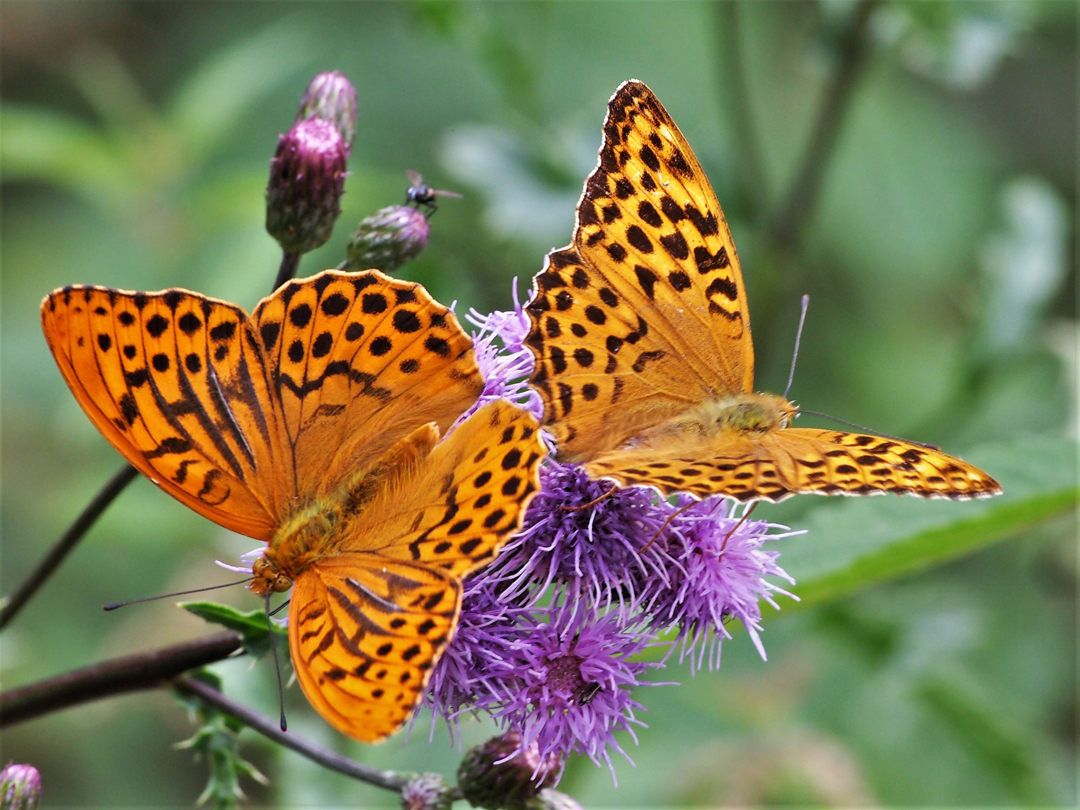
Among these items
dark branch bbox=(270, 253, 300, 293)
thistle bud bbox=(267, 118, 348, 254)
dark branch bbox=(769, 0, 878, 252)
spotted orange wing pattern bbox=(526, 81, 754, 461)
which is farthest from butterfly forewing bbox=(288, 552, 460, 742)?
dark branch bbox=(769, 0, 878, 252)

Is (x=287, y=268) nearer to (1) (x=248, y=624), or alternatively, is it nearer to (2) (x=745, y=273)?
(1) (x=248, y=624)

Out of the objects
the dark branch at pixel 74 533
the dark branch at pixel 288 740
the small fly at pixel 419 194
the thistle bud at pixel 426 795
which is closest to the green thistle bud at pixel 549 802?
the thistle bud at pixel 426 795

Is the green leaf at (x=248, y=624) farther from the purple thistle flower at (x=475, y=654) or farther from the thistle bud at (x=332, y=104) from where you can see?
the thistle bud at (x=332, y=104)

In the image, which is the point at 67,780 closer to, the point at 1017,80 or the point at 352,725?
the point at 352,725

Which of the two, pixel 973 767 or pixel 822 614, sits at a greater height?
pixel 822 614

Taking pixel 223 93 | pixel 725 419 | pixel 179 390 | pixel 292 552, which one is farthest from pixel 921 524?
pixel 223 93

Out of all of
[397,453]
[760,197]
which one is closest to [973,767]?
[760,197]

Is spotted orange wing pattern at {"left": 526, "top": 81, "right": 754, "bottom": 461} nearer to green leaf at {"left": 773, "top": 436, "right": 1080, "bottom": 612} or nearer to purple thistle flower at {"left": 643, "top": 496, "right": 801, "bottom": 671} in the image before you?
purple thistle flower at {"left": 643, "top": 496, "right": 801, "bottom": 671}
